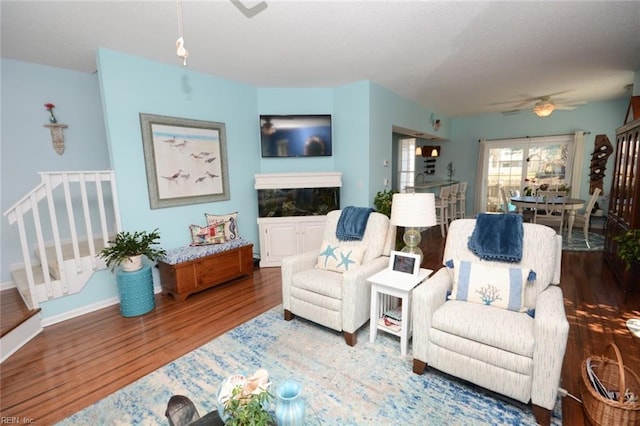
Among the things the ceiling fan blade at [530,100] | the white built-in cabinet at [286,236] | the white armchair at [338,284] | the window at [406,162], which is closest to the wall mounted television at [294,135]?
the white built-in cabinet at [286,236]

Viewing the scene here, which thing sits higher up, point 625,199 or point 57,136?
point 57,136

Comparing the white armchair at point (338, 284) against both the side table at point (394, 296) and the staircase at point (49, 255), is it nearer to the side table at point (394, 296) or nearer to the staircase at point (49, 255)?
the side table at point (394, 296)

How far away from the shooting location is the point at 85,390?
1.88 metres

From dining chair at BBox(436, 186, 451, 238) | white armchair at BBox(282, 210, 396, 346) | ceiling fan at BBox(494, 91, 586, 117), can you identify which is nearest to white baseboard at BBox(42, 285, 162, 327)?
white armchair at BBox(282, 210, 396, 346)

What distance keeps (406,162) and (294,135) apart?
13.5ft

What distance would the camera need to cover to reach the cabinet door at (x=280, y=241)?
413cm

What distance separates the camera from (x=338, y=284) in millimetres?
2342

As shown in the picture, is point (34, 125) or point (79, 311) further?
point (34, 125)

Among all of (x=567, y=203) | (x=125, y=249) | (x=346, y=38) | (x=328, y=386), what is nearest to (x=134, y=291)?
A: (x=125, y=249)

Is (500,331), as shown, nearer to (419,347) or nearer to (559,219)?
(419,347)

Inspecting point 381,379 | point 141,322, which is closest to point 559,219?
point 381,379

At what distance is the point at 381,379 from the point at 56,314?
3062mm

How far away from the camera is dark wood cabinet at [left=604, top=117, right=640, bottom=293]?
10.1ft

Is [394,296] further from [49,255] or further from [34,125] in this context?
[34,125]
